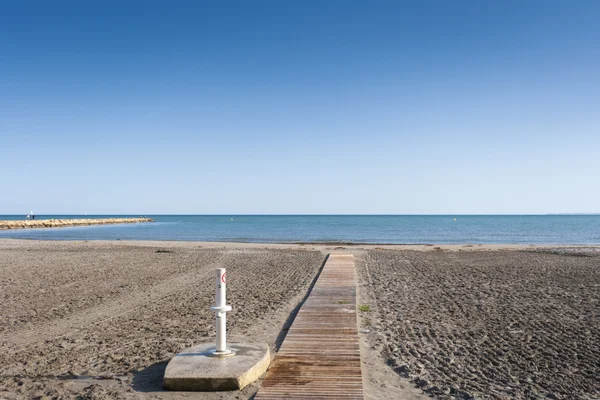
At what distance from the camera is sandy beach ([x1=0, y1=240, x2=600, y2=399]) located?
200 inches

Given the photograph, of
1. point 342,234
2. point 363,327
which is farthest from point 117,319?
point 342,234

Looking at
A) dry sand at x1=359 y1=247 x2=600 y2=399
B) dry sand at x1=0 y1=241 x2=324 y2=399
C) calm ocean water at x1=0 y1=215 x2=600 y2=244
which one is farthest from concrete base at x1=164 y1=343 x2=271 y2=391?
calm ocean water at x1=0 y1=215 x2=600 y2=244

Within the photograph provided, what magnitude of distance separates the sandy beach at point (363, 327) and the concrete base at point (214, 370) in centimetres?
12

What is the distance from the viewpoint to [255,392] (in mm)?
4695

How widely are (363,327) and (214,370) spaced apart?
11.1ft

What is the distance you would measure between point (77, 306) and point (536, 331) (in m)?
8.99

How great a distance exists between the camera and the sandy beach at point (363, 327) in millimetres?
5078

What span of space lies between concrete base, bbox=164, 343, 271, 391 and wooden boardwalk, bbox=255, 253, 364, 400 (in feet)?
0.64

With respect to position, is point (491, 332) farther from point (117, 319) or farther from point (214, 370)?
point (117, 319)

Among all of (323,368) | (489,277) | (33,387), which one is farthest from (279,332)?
(489,277)

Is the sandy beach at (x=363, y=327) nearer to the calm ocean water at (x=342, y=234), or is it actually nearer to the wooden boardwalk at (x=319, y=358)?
the wooden boardwalk at (x=319, y=358)

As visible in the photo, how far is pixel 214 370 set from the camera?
4941 mm

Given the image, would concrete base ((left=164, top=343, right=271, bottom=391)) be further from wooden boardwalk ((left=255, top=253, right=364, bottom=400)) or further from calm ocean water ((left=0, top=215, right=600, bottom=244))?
calm ocean water ((left=0, top=215, right=600, bottom=244))

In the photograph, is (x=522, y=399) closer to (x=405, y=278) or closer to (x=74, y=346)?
(x=74, y=346)
